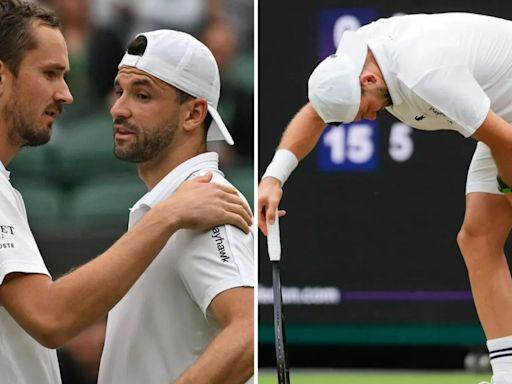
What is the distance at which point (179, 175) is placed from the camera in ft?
5.31

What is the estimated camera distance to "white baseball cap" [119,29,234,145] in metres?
1.62

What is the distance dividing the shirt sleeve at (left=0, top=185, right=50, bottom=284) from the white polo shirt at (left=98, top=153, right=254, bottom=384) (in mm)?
139

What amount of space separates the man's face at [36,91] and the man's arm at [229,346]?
358 millimetres

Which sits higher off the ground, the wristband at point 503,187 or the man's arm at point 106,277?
the man's arm at point 106,277

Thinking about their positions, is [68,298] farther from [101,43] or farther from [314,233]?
[314,233]

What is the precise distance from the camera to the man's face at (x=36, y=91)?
5.33 feet

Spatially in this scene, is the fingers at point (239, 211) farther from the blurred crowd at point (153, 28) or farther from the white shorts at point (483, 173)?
the white shorts at point (483, 173)

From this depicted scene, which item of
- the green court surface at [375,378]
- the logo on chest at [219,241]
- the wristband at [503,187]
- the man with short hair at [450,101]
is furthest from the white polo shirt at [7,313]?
the green court surface at [375,378]

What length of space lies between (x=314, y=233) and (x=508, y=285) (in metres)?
1.43

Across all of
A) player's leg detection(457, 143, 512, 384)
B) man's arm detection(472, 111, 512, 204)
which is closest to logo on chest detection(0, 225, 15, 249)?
man's arm detection(472, 111, 512, 204)

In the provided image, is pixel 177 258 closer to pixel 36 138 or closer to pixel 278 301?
pixel 36 138

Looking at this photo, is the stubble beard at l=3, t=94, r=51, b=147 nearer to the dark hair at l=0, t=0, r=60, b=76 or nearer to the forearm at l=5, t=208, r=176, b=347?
the dark hair at l=0, t=0, r=60, b=76

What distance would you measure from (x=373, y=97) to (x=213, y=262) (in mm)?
686

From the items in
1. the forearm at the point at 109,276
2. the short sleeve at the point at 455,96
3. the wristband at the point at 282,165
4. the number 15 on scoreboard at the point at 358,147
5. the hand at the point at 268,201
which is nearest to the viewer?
the forearm at the point at 109,276
